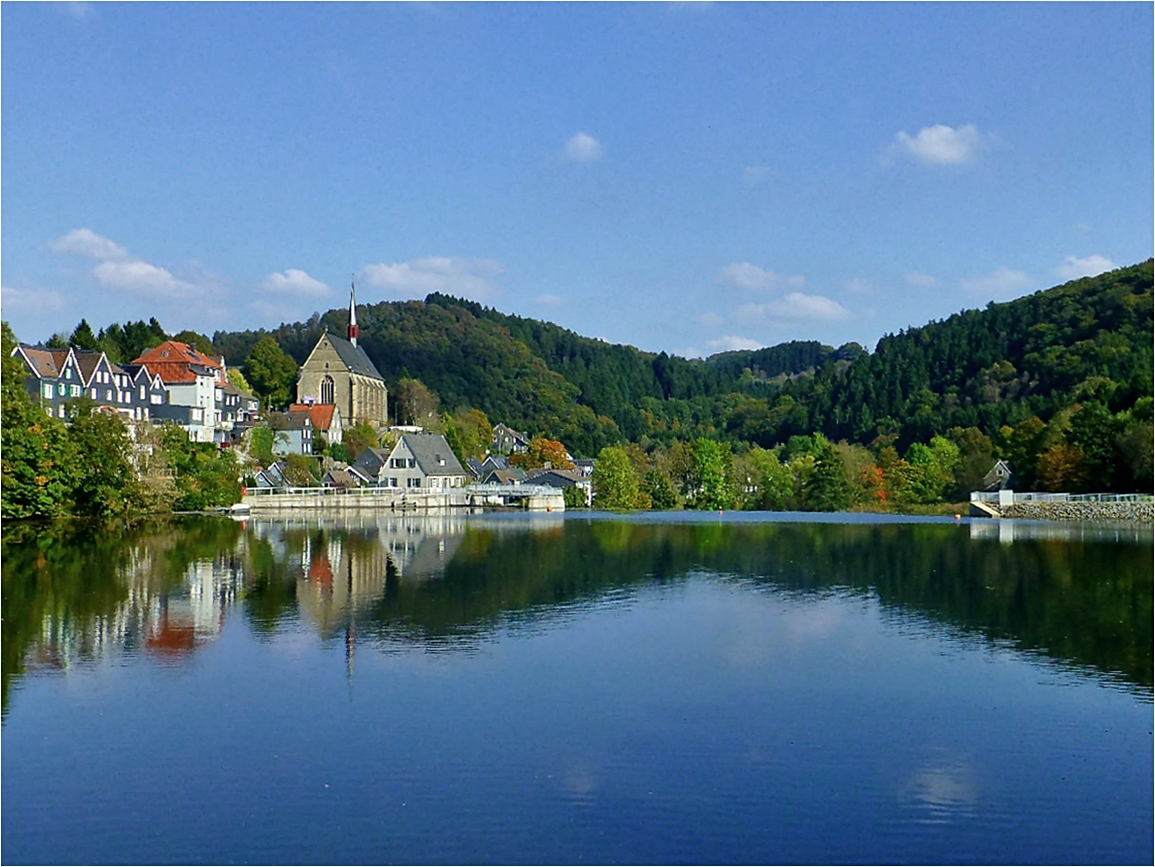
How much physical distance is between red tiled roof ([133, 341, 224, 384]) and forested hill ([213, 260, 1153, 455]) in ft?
143

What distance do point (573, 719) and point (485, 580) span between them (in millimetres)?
14309

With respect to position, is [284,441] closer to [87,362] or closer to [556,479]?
[87,362]

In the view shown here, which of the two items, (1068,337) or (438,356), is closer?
(1068,337)

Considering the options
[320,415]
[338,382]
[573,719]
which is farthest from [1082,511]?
[338,382]

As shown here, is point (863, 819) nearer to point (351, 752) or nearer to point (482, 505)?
point (351, 752)

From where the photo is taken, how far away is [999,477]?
68.4 m

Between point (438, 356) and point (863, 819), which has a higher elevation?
point (438, 356)

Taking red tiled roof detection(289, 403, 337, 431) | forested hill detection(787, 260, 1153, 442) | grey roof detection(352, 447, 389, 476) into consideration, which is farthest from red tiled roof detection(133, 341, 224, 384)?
forested hill detection(787, 260, 1153, 442)

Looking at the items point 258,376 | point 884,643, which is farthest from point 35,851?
point 258,376

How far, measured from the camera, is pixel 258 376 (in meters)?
91.0

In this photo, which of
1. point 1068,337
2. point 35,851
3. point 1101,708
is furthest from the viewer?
point 1068,337

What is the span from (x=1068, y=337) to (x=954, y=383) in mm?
15166

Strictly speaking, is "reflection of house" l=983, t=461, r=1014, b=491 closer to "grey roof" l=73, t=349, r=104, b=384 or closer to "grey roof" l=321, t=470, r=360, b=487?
"grey roof" l=321, t=470, r=360, b=487

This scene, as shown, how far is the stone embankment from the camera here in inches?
2044
